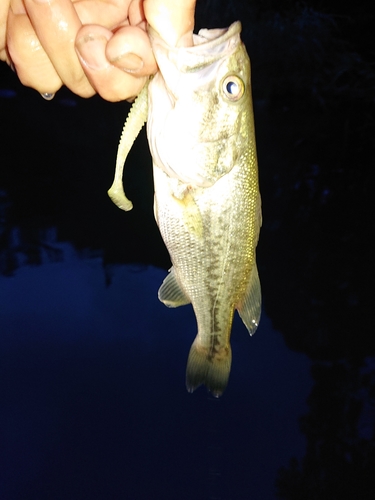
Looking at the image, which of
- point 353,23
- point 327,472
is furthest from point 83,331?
point 353,23

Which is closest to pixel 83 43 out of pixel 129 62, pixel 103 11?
pixel 129 62

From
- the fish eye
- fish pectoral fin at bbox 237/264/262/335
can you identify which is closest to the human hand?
the fish eye

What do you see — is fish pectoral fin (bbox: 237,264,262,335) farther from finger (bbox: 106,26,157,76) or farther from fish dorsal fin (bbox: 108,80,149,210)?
finger (bbox: 106,26,157,76)

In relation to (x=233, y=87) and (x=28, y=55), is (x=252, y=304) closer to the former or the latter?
(x=233, y=87)

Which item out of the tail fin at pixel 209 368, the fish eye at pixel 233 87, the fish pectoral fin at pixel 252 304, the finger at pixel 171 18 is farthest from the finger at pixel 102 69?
Answer: the tail fin at pixel 209 368

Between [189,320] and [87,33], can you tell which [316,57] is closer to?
[189,320]
